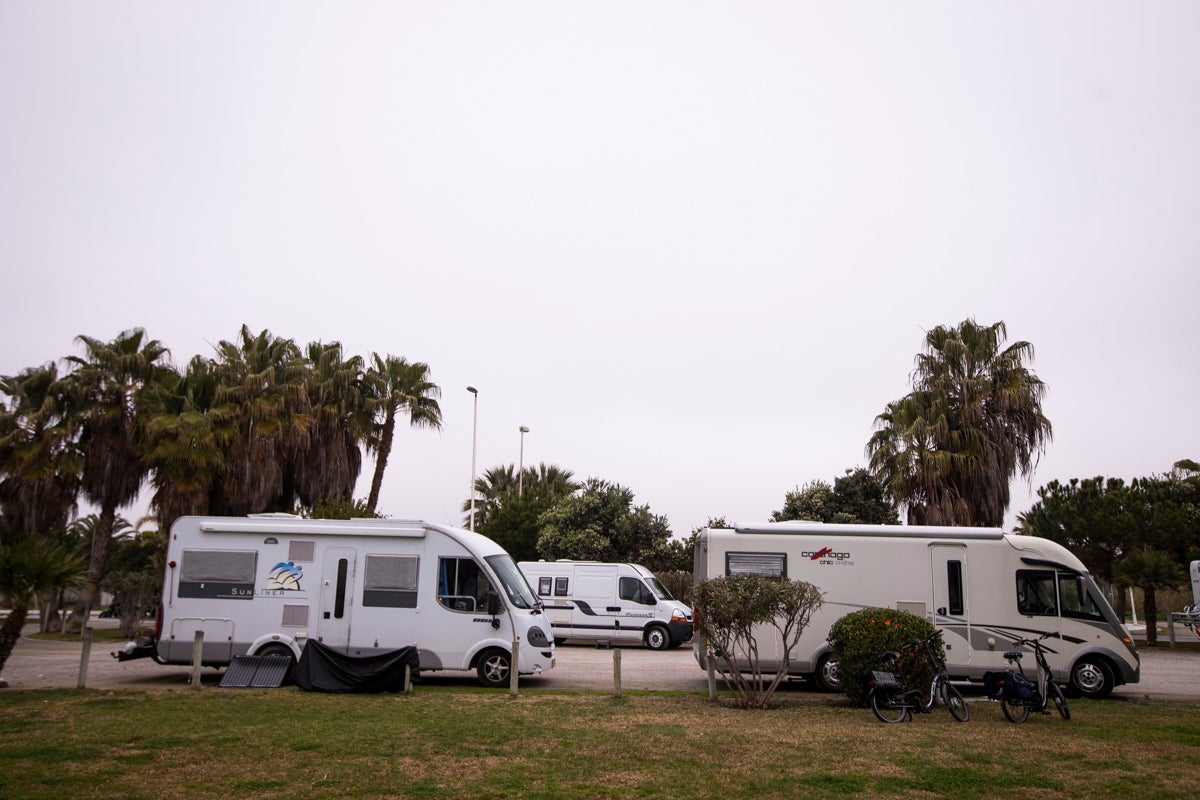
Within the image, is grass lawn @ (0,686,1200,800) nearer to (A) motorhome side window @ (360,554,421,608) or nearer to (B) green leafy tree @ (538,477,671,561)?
(A) motorhome side window @ (360,554,421,608)

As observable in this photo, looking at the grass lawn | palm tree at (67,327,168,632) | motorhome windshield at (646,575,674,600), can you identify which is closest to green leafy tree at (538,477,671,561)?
motorhome windshield at (646,575,674,600)

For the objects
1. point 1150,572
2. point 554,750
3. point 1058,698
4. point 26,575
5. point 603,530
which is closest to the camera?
point 554,750

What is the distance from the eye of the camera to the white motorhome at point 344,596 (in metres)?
15.3

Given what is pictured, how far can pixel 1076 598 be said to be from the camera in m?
15.4

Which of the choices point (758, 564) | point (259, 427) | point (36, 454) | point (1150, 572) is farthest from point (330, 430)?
point (1150, 572)

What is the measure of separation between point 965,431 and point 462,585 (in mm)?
17607

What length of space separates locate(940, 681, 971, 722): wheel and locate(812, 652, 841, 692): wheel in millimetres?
3296

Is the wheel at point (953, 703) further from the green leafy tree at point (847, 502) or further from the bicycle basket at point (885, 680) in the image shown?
the green leafy tree at point (847, 502)

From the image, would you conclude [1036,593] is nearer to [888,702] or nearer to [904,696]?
[904,696]

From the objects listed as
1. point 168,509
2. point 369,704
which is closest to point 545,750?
point 369,704

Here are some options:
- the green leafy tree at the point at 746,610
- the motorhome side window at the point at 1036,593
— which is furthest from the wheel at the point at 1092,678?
the green leafy tree at the point at 746,610

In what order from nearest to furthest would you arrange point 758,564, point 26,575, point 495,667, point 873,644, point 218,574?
1. point 873,644
2. point 26,575
3. point 495,667
4. point 218,574
5. point 758,564

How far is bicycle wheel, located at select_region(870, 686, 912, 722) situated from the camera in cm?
1203

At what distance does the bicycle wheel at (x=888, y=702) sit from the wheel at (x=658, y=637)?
12468 mm
